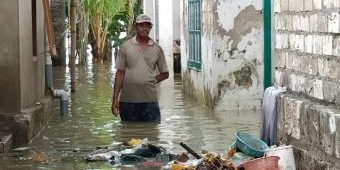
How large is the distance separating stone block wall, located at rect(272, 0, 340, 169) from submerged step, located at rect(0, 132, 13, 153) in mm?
3281

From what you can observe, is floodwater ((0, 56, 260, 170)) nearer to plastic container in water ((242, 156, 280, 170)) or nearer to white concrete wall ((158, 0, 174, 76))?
plastic container in water ((242, 156, 280, 170))

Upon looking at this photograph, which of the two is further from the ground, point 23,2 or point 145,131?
point 23,2

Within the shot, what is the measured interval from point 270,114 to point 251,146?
0.40 m

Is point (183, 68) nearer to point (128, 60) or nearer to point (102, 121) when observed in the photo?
point (102, 121)

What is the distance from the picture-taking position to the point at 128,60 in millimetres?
11211

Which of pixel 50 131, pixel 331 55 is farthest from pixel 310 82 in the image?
pixel 50 131

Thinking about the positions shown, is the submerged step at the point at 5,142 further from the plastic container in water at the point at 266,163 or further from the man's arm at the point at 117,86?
the plastic container in water at the point at 266,163

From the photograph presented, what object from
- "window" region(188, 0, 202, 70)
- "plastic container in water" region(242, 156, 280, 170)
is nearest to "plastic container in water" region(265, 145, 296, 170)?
"plastic container in water" region(242, 156, 280, 170)

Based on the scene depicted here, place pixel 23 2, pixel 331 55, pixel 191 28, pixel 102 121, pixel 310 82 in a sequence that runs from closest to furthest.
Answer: pixel 331 55
pixel 310 82
pixel 23 2
pixel 102 121
pixel 191 28

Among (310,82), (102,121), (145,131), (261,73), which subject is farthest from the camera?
(261,73)

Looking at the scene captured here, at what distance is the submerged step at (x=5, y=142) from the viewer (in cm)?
931

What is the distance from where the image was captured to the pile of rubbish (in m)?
7.10

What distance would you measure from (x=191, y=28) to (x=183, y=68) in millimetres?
1231

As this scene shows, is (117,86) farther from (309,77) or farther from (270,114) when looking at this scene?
(309,77)
